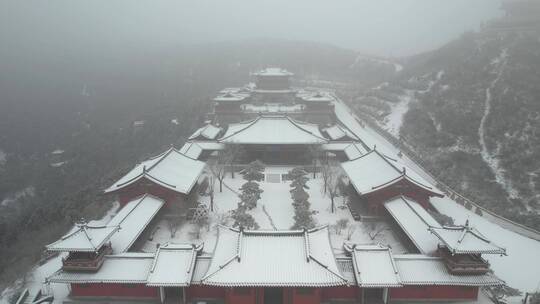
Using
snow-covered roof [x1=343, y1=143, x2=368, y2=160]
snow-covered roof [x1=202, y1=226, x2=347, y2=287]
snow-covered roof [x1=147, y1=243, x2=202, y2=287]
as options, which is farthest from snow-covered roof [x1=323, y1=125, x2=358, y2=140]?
snow-covered roof [x1=147, y1=243, x2=202, y2=287]

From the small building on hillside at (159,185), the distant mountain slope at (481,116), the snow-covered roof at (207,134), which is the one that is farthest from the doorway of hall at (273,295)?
the snow-covered roof at (207,134)

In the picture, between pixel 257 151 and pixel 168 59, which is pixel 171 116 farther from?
pixel 168 59

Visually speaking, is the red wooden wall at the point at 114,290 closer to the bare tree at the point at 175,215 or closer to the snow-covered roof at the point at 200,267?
the snow-covered roof at the point at 200,267

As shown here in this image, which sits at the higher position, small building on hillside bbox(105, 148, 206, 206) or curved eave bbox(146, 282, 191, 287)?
small building on hillside bbox(105, 148, 206, 206)

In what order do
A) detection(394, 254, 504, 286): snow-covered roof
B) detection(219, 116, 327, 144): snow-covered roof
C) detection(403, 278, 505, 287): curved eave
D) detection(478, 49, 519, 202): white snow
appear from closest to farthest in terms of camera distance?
detection(403, 278, 505, 287): curved eave < detection(394, 254, 504, 286): snow-covered roof < detection(478, 49, 519, 202): white snow < detection(219, 116, 327, 144): snow-covered roof

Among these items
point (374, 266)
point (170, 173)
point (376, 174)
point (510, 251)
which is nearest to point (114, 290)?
point (170, 173)

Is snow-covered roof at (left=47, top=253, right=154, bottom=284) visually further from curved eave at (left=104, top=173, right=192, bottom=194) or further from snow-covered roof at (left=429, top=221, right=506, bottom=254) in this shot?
snow-covered roof at (left=429, top=221, right=506, bottom=254)
